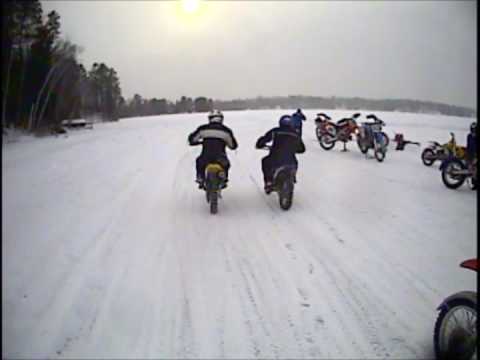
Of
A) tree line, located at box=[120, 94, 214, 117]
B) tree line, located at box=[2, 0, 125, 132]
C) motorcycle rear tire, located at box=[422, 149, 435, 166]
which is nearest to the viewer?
tree line, located at box=[2, 0, 125, 132]

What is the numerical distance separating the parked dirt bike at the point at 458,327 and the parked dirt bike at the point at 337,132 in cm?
1077

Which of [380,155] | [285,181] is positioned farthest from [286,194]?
[380,155]

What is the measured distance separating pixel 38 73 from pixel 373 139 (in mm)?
11748

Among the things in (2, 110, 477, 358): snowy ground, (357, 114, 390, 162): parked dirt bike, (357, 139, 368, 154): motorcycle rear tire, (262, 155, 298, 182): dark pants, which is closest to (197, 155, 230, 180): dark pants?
(2, 110, 477, 358): snowy ground

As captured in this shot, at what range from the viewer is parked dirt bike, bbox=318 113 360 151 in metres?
12.9

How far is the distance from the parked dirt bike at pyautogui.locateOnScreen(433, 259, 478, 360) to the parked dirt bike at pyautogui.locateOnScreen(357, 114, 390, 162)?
31.0ft

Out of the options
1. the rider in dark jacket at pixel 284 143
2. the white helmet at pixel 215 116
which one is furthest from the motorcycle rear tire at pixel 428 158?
the white helmet at pixel 215 116

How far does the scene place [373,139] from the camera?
1180cm

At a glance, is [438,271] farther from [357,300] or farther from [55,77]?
[55,77]

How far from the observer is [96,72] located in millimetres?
1314

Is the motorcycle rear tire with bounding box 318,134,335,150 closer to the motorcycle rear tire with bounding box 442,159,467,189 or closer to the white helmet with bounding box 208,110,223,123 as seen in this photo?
the motorcycle rear tire with bounding box 442,159,467,189

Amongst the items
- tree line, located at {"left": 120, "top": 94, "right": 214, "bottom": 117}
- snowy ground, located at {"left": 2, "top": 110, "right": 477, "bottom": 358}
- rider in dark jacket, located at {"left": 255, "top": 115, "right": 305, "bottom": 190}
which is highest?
tree line, located at {"left": 120, "top": 94, "right": 214, "bottom": 117}

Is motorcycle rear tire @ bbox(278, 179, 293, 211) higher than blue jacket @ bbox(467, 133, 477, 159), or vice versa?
blue jacket @ bbox(467, 133, 477, 159)

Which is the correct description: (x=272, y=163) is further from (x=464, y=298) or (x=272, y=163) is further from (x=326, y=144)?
(x=326, y=144)
